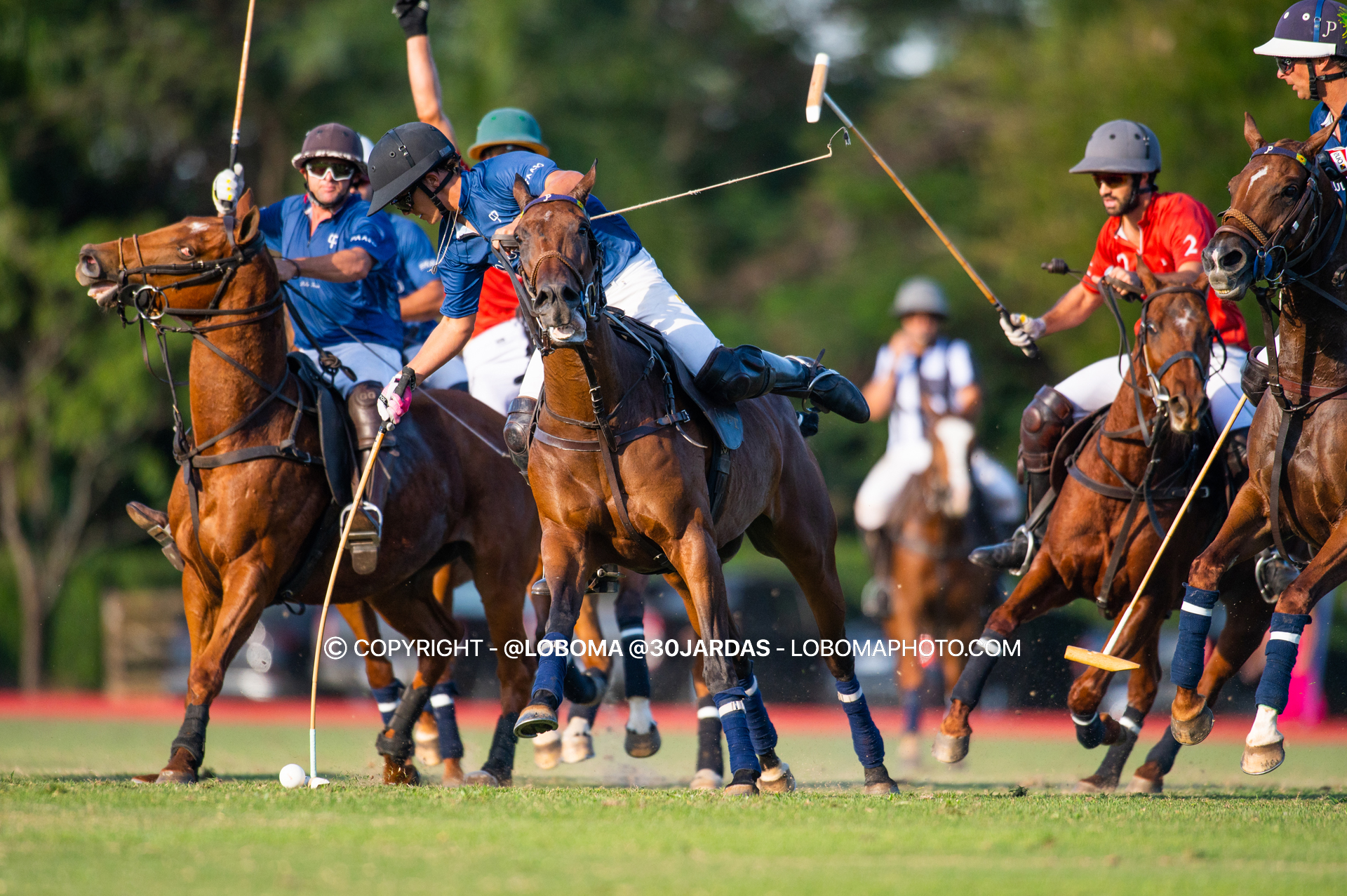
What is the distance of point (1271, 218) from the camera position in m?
6.55

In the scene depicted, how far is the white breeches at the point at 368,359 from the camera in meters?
8.71

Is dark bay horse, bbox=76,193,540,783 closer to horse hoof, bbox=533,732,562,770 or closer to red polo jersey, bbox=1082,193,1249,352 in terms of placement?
horse hoof, bbox=533,732,562,770

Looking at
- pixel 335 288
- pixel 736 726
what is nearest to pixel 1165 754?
pixel 736 726

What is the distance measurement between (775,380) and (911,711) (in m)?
5.02

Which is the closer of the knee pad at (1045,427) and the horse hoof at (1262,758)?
the horse hoof at (1262,758)

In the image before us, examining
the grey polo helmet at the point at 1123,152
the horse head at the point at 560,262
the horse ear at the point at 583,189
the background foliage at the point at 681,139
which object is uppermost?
the background foliage at the point at 681,139

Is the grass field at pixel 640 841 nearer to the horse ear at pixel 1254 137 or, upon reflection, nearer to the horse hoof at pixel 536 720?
the horse hoof at pixel 536 720

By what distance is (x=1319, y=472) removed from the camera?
6750mm

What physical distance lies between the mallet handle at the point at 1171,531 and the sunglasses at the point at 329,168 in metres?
4.83

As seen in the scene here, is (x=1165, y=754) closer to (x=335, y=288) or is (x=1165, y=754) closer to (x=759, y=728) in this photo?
(x=759, y=728)

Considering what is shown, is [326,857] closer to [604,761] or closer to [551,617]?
[551,617]

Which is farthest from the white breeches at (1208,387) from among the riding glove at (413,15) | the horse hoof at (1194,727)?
the riding glove at (413,15)

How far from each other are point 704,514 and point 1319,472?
268 centimetres

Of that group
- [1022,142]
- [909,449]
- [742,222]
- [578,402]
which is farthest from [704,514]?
[742,222]
